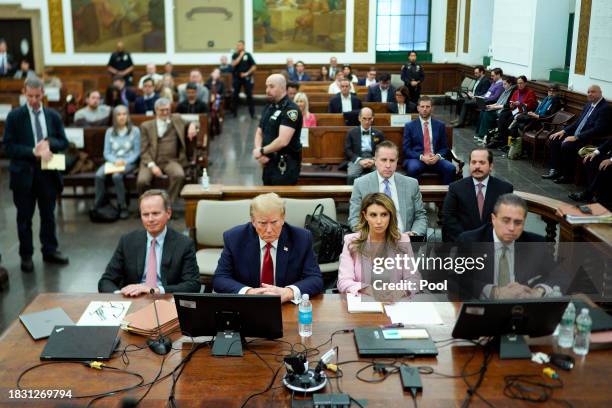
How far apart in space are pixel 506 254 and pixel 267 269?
1.51 meters

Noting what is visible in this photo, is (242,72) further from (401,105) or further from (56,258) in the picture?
(56,258)

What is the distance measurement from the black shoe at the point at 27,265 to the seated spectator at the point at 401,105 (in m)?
6.31

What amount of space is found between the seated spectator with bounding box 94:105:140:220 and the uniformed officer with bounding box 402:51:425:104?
4879 millimetres

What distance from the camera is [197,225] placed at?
213 inches

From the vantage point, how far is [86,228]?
7719mm

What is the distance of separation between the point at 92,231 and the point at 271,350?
16.7ft

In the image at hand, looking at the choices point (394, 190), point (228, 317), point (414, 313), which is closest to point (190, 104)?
point (394, 190)

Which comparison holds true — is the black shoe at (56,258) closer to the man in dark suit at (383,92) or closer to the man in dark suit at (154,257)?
the man in dark suit at (154,257)

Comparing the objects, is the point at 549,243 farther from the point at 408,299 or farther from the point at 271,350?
the point at 271,350

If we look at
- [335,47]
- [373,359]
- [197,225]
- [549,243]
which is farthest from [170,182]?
[335,47]

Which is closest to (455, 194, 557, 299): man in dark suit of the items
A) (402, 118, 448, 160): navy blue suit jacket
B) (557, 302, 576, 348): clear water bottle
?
(557, 302, 576, 348): clear water bottle

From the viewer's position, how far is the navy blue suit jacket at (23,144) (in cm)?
616

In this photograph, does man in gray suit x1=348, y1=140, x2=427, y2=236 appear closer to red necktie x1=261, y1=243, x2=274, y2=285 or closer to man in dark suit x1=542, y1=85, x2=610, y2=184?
red necktie x1=261, y1=243, x2=274, y2=285

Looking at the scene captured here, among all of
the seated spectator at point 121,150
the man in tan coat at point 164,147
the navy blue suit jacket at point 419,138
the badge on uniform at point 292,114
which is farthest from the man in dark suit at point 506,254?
the seated spectator at point 121,150
